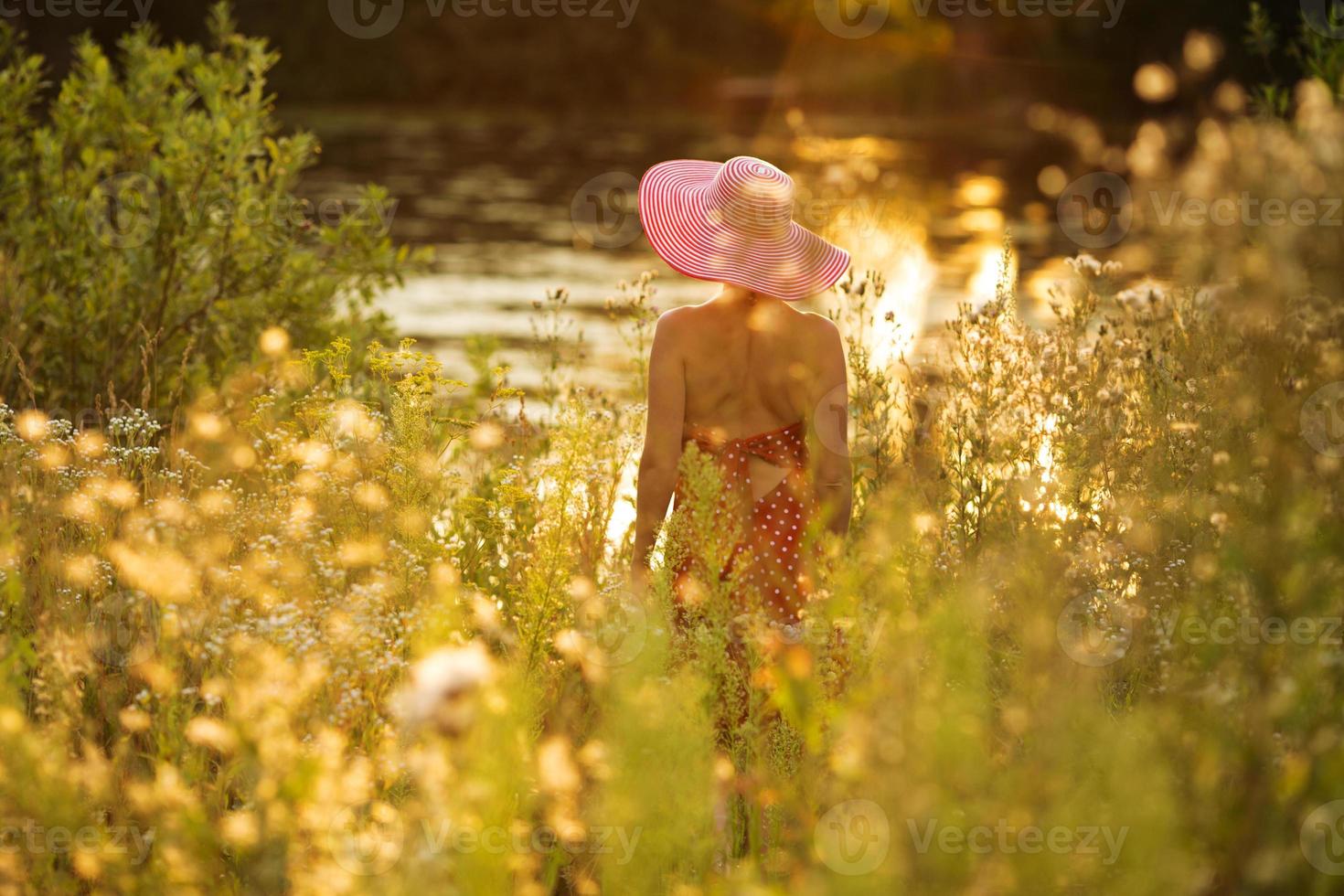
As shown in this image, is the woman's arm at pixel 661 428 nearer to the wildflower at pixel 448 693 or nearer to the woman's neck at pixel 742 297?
the woman's neck at pixel 742 297

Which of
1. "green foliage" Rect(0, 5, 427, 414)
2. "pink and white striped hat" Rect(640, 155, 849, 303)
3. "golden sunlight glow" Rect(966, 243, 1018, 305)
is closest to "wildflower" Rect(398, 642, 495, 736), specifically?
"pink and white striped hat" Rect(640, 155, 849, 303)

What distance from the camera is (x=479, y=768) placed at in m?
2.12

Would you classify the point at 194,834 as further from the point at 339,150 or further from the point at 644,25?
the point at 644,25

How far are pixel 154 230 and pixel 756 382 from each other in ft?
14.3

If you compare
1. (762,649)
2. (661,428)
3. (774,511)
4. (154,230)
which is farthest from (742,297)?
(154,230)

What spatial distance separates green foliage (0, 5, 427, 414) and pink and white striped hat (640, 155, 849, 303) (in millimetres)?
3312

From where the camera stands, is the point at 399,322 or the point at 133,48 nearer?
the point at 133,48

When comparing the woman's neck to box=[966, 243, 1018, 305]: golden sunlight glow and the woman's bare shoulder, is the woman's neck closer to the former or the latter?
the woman's bare shoulder

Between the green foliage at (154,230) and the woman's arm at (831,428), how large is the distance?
3.77 metres

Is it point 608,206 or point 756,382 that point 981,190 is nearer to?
point 608,206

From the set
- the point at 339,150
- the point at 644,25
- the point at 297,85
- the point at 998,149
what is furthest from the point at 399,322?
the point at 644,25

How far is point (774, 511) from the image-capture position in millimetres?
4383

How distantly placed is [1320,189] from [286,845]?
2504 mm

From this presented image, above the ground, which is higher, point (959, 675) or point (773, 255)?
point (773, 255)
